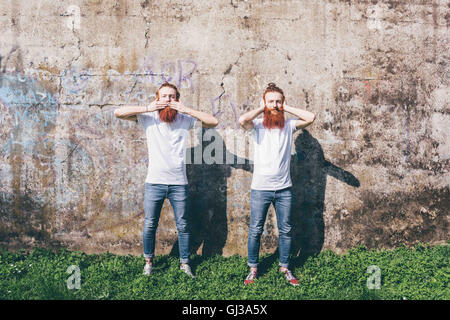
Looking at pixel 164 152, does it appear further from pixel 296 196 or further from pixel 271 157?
pixel 296 196

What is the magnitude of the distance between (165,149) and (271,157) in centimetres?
122

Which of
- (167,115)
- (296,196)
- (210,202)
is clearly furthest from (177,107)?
(296,196)

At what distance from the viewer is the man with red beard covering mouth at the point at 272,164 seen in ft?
12.6

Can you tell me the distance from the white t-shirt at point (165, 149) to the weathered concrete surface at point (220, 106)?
2.24 feet

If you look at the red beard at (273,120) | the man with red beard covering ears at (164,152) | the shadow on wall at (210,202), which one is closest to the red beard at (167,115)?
the man with red beard covering ears at (164,152)

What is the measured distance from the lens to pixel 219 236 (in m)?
4.61

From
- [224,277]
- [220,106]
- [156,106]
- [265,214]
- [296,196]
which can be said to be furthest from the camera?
[296,196]

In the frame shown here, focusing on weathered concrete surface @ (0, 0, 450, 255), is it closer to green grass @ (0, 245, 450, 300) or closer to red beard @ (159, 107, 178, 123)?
green grass @ (0, 245, 450, 300)

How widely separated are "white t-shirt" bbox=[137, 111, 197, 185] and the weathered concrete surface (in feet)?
2.24

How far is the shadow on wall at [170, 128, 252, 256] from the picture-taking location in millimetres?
4582

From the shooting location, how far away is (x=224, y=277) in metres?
4.04

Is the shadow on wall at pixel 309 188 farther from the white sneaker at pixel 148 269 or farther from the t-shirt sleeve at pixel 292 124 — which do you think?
the white sneaker at pixel 148 269

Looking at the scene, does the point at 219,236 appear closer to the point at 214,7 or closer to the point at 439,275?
the point at 439,275

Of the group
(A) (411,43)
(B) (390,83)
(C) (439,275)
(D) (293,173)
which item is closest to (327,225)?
(D) (293,173)
